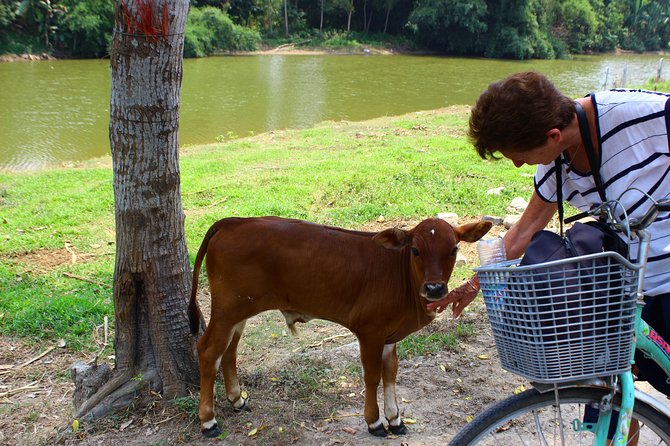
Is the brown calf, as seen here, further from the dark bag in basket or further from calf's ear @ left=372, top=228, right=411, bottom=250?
the dark bag in basket

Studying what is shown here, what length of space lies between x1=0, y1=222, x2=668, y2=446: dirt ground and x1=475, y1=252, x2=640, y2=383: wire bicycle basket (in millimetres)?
1665

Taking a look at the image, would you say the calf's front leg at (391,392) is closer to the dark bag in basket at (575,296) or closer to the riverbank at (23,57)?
the dark bag in basket at (575,296)

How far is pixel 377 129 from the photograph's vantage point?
563 inches

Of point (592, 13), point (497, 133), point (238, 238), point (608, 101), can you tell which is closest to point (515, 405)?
point (497, 133)

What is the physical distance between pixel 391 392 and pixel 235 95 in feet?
66.1

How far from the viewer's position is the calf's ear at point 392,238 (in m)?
3.22

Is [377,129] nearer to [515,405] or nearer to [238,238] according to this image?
[238,238]

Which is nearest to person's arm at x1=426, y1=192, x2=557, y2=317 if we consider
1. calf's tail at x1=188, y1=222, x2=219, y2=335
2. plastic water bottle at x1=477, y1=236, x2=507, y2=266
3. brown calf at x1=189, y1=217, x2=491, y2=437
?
plastic water bottle at x1=477, y1=236, x2=507, y2=266

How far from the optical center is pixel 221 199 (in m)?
8.11

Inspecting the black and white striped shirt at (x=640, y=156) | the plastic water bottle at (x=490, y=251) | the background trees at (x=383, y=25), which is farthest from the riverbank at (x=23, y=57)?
the black and white striped shirt at (x=640, y=156)

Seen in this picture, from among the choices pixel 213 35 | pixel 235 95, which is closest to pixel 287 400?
pixel 235 95

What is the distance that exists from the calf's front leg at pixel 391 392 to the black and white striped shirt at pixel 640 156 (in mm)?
1647

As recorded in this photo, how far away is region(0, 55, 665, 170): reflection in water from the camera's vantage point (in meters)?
15.4

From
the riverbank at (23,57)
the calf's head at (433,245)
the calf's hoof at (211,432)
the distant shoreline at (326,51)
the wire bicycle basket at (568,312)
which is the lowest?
the calf's hoof at (211,432)
